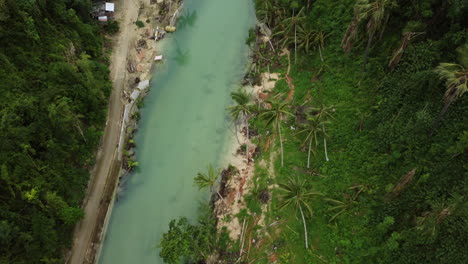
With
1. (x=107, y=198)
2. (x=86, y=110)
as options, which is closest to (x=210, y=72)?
(x=86, y=110)

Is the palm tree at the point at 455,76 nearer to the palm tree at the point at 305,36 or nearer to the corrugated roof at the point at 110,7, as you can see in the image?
the palm tree at the point at 305,36

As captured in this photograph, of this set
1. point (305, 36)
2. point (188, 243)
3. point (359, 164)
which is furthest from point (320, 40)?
point (188, 243)

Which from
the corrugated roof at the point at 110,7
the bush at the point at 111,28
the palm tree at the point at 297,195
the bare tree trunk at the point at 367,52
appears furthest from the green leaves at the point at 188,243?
the corrugated roof at the point at 110,7

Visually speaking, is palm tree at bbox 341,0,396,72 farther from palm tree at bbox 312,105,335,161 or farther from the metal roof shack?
the metal roof shack

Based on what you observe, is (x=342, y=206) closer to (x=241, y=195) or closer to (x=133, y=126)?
(x=241, y=195)

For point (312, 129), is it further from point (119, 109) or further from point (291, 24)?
point (119, 109)

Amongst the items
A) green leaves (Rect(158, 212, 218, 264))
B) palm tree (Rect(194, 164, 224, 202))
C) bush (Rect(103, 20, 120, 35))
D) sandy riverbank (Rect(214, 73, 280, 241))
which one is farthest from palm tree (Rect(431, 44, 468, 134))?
bush (Rect(103, 20, 120, 35))

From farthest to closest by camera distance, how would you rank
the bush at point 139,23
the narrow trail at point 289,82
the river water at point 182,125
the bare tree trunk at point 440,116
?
1. the bush at point 139,23
2. the narrow trail at point 289,82
3. the river water at point 182,125
4. the bare tree trunk at point 440,116
